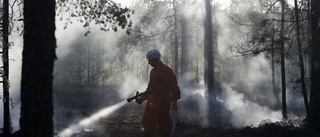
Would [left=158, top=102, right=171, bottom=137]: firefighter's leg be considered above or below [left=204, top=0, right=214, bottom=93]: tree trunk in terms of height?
below

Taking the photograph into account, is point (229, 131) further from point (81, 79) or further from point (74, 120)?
point (81, 79)

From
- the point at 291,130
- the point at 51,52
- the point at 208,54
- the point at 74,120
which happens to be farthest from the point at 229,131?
the point at 208,54

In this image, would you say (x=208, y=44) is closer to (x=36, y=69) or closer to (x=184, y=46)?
(x=184, y=46)

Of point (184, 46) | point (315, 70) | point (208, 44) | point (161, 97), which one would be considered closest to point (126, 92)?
point (184, 46)

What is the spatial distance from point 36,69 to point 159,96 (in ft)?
8.63

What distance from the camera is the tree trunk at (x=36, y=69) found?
3.90 meters

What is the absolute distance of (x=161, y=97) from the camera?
239 inches

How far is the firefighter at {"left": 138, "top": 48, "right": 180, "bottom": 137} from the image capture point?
6.00 m

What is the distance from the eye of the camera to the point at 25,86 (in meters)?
3.91

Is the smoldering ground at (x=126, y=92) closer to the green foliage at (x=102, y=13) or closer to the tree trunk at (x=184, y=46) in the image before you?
the tree trunk at (x=184, y=46)

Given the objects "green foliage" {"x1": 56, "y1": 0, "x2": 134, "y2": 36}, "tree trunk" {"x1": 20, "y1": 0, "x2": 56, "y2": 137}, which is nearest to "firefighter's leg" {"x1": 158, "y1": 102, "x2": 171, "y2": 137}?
"green foliage" {"x1": 56, "y1": 0, "x2": 134, "y2": 36}

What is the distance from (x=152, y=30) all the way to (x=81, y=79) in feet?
70.6

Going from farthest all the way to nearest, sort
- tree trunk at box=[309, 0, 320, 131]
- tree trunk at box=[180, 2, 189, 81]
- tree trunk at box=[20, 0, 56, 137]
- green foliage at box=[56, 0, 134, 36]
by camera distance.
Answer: tree trunk at box=[180, 2, 189, 81], tree trunk at box=[309, 0, 320, 131], green foliage at box=[56, 0, 134, 36], tree trunk at box=[20, 0, 56, 137]

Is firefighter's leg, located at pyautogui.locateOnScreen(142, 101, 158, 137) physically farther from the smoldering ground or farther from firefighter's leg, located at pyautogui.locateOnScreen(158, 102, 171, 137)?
the smoldering ground
